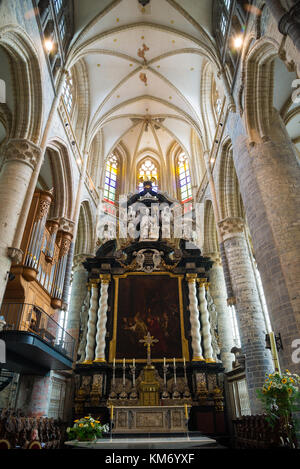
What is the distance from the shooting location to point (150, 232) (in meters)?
19.6

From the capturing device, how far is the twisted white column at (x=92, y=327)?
15.1 m

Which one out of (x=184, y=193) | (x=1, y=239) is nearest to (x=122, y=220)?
(x=184, y=193)

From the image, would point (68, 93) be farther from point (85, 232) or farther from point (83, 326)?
Answer: point (83, 326)

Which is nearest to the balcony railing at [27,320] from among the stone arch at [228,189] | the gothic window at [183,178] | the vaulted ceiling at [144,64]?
the stone arch at [228,189]

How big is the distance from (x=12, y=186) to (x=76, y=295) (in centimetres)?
1020

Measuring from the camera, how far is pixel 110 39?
1816 centimetres

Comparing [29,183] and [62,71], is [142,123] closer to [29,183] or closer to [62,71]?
[62,71]

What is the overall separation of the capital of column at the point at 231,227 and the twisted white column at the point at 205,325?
3.17 metres

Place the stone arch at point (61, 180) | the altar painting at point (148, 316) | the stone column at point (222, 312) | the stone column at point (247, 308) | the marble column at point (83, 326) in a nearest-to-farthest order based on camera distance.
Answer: the stone column at point (247, 308) < the altar painting at point (148, 316) < the marble column at point (83, 326) < the stone arch at point (61, 180) < the stone column at point (222, 312)

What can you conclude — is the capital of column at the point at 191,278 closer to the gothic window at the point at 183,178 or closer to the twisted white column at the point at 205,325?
the twisted white column at the point at 205,325

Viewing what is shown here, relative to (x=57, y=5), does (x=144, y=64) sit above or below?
above

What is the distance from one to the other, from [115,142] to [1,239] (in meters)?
17.4

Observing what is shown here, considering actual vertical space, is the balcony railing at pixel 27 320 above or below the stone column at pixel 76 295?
below

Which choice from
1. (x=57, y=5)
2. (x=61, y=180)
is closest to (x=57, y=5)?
(x=57, y=5)
